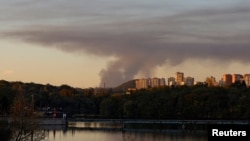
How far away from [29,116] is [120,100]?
3269 inches

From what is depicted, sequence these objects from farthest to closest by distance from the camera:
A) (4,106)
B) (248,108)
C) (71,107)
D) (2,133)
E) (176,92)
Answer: (71,107)
(176,92)
(248,108)
(4,106)
(2,133)

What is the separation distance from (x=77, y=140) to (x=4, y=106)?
28.0 feet

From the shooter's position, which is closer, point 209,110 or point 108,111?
point 209,110

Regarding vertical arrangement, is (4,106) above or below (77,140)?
above

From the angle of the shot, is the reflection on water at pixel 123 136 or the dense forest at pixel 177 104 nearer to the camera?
the reflection on water at pixel 123 136

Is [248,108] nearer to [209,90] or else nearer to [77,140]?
[209,90]

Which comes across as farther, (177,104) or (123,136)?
(177,104)

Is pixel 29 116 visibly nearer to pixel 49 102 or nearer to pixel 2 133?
pixel 2 133

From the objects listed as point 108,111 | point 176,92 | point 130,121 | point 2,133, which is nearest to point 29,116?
point 2,133

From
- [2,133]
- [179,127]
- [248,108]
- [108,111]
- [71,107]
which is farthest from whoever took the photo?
[71,107]

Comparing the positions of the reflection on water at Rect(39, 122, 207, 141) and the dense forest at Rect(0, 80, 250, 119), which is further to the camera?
the dense forest at Rect(0, 80, 250, 119)

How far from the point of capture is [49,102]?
124812 mm

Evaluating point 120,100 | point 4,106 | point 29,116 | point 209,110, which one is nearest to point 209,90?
point 209,110

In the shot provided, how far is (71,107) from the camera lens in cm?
12131
